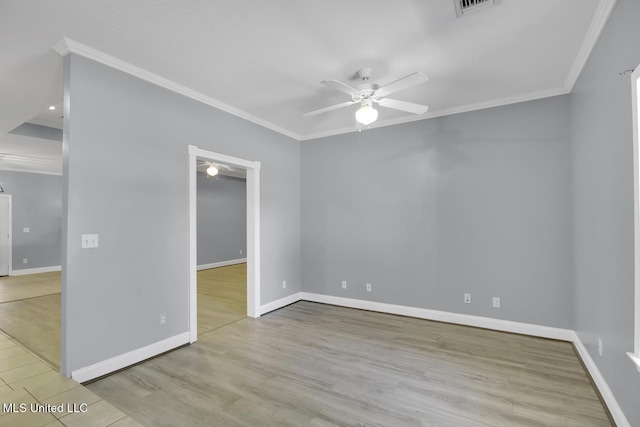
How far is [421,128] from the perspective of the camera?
4121 mm

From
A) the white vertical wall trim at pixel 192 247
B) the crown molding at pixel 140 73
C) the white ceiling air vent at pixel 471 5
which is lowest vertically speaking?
the white vertical wall trim at pixel 192 247

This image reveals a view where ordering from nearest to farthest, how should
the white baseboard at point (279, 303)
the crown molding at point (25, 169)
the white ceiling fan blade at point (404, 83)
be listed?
the white ceiling fan blade at point (404, 83) → the white baseboard at point (279, 303) → the crown molding at point (25, 169)

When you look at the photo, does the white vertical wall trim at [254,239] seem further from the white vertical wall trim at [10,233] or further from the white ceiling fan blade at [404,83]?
the white vertical wall trim at [10,233]

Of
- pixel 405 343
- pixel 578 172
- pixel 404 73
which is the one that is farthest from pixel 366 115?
pixel 405 343

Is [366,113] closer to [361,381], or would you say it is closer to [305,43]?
[305,43]

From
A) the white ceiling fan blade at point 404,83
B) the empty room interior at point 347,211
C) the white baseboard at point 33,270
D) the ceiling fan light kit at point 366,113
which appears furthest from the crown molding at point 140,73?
the white baseboard at point 33,270

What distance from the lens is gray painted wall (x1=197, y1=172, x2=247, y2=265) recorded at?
8469 millimetres

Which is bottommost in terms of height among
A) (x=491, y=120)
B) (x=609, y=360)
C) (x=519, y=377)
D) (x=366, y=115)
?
(x=519, y=377)

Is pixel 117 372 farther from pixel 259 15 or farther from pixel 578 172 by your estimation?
pixel 578 172

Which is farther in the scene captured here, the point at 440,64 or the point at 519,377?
the point at 440,64

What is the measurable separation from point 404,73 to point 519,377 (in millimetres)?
2992

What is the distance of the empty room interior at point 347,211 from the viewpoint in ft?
6.78

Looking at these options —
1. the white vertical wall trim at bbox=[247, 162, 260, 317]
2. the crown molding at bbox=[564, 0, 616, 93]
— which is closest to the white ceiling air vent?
the crown molding at bbox=[564, 0, 616, 93]

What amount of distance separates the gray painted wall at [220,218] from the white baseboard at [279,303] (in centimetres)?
437
